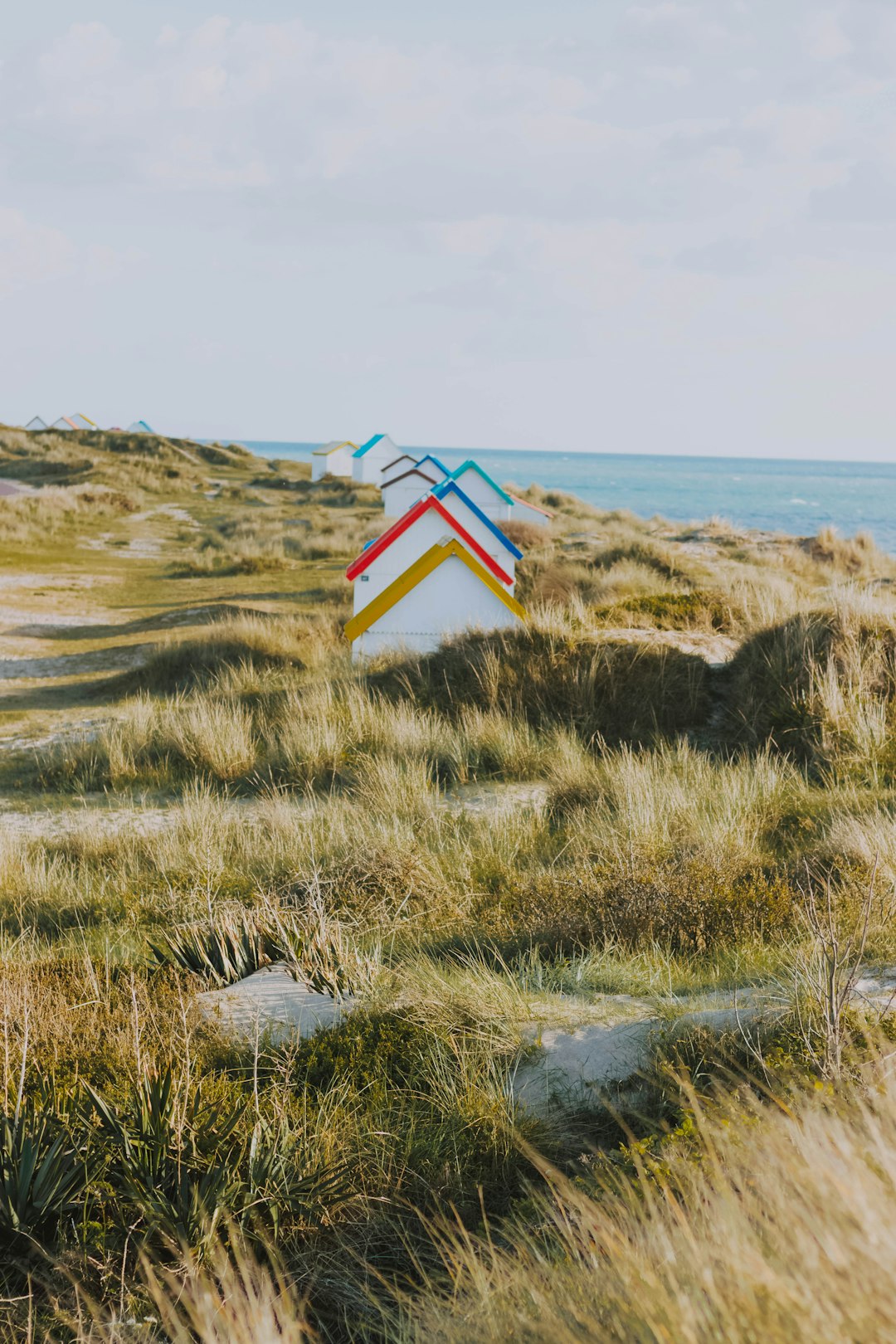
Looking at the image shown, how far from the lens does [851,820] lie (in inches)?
230

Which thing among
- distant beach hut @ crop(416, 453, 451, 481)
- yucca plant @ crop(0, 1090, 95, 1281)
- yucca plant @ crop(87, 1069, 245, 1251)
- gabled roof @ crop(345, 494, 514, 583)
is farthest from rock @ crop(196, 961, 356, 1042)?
distant beach hut @ crop(416, 453, 451, 481)

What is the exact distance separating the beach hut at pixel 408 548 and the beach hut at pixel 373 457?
1482 inches

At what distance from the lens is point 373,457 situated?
49812mm

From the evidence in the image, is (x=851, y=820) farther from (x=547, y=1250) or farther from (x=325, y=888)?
(x=547, y=1250)

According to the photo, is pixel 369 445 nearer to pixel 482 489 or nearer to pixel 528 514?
pixel 528 514

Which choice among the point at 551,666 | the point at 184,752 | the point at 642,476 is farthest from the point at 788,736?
the point at 642,476

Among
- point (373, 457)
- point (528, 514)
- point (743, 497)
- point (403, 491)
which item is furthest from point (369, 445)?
point (743, 497)

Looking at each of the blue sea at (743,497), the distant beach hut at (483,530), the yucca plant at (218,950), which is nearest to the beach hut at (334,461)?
the blue sea at (743,497)

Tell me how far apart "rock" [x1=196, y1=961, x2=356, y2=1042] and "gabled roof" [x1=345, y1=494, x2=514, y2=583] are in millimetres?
7881

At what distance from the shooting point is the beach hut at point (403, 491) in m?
20.7

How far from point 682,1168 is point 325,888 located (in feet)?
11.9

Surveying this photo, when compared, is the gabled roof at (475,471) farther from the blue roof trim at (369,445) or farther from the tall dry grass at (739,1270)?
the blue roof trim at (369,445)

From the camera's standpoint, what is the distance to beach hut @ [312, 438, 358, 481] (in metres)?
55.3

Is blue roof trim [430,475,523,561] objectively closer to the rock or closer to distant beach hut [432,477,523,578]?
distant beach hut [432,477,523,578]
